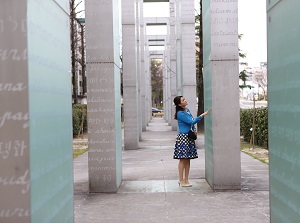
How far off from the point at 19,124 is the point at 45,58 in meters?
0.71

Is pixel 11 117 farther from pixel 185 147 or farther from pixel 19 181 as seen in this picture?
pixel 185 147

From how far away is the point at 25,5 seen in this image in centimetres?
339

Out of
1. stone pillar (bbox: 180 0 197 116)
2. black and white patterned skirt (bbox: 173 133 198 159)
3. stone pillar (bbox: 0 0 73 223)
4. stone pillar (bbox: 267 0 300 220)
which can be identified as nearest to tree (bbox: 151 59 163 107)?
stone pillar (bbox: 180 0 197 116)

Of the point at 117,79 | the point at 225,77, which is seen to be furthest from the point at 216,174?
the point at 117,79

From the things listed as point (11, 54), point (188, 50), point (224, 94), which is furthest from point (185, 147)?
point (188, 50)

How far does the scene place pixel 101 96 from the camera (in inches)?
359

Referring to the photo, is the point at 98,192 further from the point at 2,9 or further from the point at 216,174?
the point at 2,9

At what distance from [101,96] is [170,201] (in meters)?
2.50

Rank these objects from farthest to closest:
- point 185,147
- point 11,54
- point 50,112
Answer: point 185,147
point 50,112
point 11,54

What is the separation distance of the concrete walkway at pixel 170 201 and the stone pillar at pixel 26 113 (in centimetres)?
316

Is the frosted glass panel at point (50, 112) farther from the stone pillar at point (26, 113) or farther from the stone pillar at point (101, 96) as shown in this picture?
the stone pillar at point (101, 96)

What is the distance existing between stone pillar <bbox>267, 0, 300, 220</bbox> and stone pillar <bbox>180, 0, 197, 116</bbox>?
1373 centimetres

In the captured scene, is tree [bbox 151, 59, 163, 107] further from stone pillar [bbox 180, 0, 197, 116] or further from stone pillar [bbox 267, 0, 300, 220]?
stone pillar [bbox 267, 0, 300, 220]

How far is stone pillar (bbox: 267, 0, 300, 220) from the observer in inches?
146
